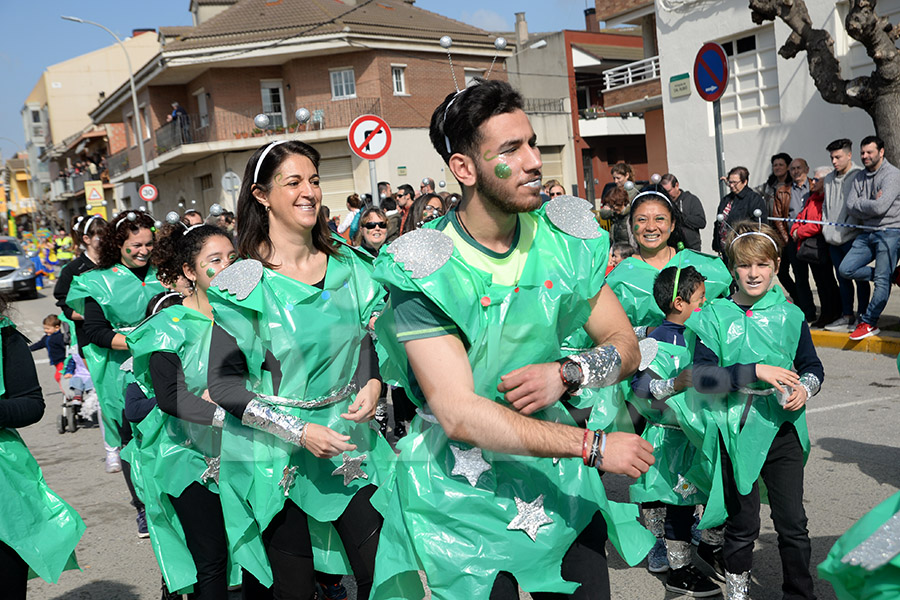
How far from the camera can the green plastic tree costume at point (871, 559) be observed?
1.64 metres

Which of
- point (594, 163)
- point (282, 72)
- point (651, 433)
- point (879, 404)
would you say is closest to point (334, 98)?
point (282, 72)

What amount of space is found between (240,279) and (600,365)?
1.39 metres

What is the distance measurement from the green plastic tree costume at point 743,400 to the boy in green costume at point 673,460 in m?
0.21

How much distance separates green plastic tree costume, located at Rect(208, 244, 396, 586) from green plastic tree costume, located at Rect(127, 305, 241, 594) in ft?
1.05

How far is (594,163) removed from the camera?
1529 inches

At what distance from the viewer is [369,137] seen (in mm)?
11797

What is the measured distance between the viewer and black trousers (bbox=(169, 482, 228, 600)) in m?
3.59

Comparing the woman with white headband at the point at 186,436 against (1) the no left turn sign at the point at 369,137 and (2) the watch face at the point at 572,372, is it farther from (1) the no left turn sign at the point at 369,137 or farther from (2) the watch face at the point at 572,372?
(1) the no left turn sign at the point at 369,137

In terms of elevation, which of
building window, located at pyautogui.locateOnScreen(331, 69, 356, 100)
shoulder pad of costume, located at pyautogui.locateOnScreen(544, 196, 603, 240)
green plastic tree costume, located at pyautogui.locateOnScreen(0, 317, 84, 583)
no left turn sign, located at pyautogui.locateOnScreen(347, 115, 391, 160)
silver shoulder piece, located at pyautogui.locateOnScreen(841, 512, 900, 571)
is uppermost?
building window, located at pyautogui.locateOnScreen(331, 69, 356, 100)

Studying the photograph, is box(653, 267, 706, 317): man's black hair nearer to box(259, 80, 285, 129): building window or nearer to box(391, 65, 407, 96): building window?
box(391, 65, 407, 96): building window

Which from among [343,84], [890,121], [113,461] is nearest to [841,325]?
[890,121]

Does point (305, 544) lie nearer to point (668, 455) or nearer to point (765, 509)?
point (668, 455)

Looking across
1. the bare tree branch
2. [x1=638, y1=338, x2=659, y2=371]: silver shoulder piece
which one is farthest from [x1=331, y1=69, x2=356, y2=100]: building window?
[x1=638, y1=338, x2=659, y2=371]: silver shoulder piece

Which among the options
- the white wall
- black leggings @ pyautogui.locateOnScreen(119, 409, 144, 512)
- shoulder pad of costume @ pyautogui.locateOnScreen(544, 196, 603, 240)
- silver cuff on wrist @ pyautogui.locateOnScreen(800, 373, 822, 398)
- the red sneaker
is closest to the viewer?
shoulder pad of costume @ pyautogui.locateOnScreen(544, 196, 603, 240)
